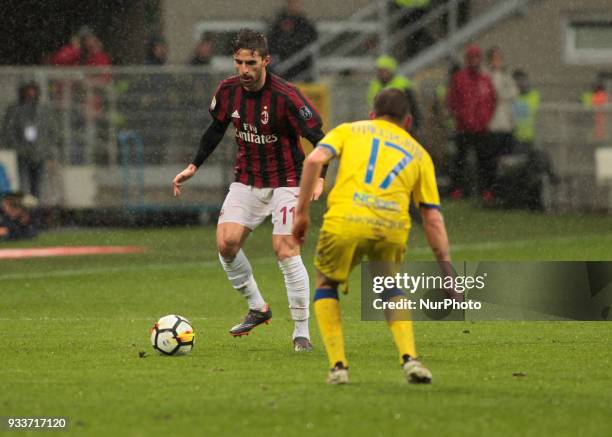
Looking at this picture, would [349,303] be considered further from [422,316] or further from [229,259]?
[229,259]

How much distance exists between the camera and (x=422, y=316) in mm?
11531

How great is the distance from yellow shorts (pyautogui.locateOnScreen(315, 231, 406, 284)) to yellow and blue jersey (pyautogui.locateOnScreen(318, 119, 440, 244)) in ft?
0.13

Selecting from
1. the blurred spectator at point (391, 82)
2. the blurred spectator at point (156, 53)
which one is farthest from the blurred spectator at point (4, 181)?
the blurred spectator at point (391, 82)

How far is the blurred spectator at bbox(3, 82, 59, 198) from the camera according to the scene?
20.2 m

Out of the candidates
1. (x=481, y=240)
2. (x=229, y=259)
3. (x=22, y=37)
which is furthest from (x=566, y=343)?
(x=22, y=37)

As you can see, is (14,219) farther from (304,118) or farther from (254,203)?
(304,118)

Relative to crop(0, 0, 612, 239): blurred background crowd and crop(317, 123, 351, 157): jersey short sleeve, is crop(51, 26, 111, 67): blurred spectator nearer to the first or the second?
crop(0, 0, 612, 239): blurred background crowd

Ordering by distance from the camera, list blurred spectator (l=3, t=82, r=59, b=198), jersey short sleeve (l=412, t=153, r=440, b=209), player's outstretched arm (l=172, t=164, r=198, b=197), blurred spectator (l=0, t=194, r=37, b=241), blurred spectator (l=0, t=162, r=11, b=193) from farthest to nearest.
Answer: blurred spectator (l=3, t=82, r=59, b=198) → blurred spectator (l=0, t=162, r=11, b=193) → blurred spectator (l=0, t=194, r=37, b=241) → player's outstretched arm (l=172, t=164, r=198, b=197) → jersey short sleeve (l=412, t=153, r=440, b=209)

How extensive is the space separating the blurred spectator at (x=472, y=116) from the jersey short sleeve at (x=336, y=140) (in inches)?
543

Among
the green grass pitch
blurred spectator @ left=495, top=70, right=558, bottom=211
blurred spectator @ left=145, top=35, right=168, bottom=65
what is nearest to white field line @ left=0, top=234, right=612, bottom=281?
the green grass pitch

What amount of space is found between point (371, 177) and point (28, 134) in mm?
12972

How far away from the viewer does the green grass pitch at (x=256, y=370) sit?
23.3 feet

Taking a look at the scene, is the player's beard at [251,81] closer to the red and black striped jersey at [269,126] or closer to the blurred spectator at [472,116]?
the red and black striped jersey at [269,126]

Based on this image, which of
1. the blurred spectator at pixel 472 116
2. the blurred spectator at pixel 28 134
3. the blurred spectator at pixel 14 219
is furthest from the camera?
the blurred spectator at pixel 472 116
